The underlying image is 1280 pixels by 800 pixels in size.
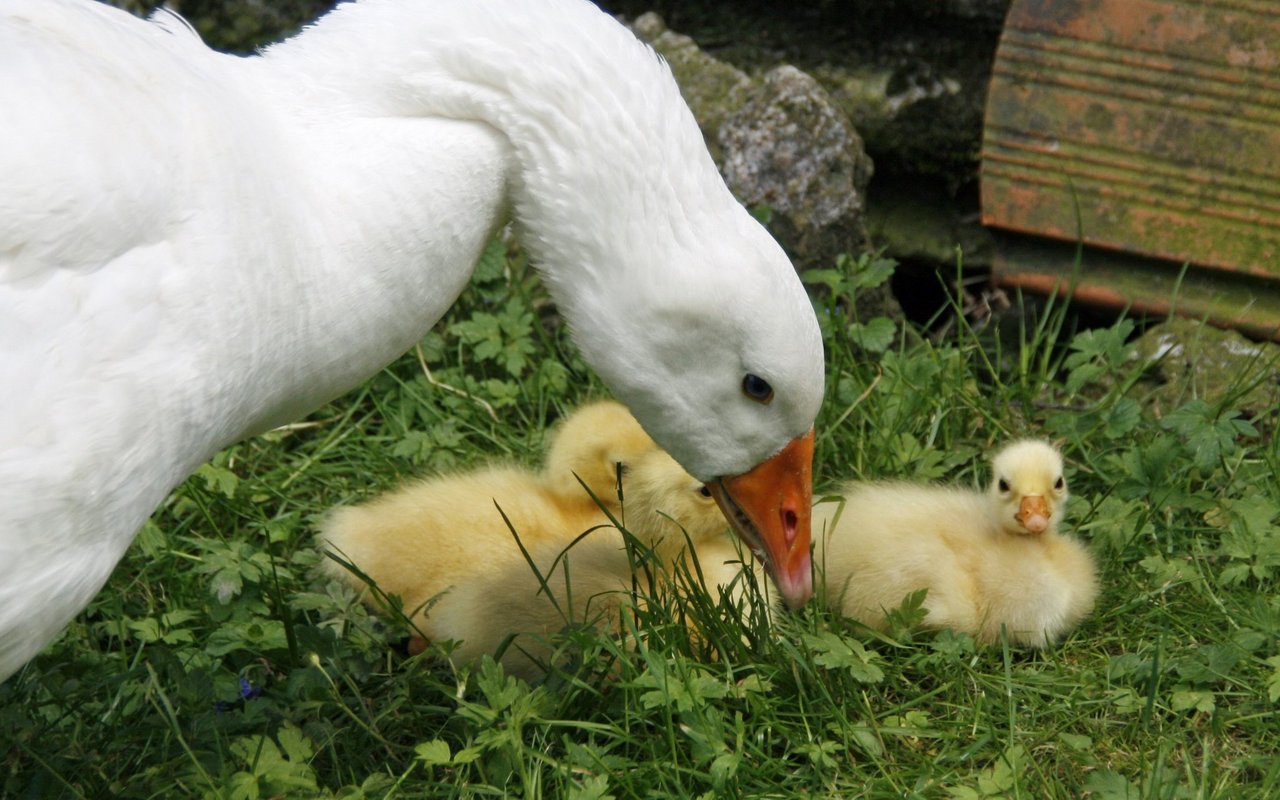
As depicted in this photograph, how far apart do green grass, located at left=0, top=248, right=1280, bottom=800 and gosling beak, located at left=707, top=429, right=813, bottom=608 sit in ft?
0.49

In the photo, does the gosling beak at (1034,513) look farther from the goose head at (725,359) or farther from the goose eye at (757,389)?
the goose eye at (757,389)

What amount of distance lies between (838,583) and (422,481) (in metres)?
1.23

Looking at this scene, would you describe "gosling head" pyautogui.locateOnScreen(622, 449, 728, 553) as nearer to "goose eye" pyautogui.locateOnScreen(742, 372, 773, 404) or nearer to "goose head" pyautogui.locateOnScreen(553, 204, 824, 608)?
"goose head" pyautogui.locateOnScreen(553, 204, 824, 608)

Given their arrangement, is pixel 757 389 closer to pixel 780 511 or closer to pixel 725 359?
pixel 725 359

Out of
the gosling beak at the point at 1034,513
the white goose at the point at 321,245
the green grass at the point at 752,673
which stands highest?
the white goose at the point at 321,245

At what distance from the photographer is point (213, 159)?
103 inches

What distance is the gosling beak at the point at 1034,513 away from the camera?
372cm

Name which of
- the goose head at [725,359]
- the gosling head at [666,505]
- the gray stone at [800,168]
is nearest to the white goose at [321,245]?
the goose head at [725,359]

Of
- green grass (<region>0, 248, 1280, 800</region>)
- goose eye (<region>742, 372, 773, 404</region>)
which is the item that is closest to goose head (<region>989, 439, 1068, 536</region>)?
green grass (<region>0, 248, 1280, 800</region>)

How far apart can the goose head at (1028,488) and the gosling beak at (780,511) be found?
66cm

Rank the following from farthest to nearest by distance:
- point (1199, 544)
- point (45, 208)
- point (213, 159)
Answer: point (1199, 544) < point (213, 159) < point (45, 208)

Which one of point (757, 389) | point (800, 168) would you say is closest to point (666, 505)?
point (757, 389)

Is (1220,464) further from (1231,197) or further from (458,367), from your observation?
(458,367)

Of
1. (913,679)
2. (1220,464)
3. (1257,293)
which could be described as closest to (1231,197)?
(1257,293)
